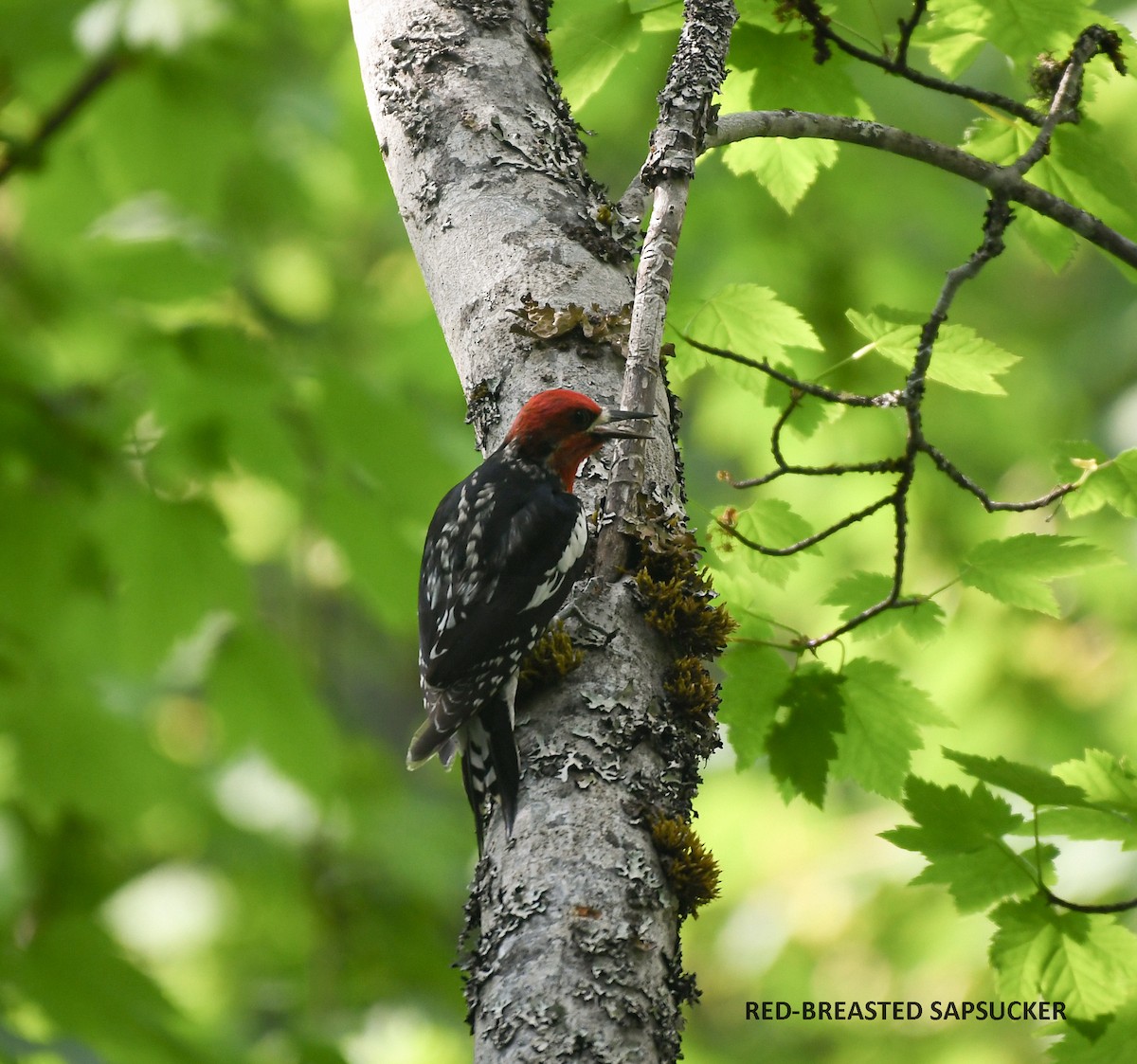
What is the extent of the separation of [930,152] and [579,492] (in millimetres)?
953

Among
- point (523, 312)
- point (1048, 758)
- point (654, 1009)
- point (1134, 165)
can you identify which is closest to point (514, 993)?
point (654, 1009)

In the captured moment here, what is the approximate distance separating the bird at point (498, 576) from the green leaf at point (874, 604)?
525 mm

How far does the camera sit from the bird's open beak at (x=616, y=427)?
6.70 ft

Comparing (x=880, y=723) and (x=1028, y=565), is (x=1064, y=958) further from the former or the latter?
(x=1028, y=565)

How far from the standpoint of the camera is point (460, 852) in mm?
5730

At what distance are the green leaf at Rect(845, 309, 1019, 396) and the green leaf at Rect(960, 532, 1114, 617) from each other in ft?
0.95

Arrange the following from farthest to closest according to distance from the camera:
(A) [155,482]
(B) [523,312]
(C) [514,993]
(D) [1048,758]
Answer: (D) [1048,758] < (A) [155,482] < (B) [523,312] < (C) [514,993]

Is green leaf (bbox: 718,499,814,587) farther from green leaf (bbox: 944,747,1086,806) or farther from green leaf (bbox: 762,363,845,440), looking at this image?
green leaf (bbox: 944,747,1086,806)

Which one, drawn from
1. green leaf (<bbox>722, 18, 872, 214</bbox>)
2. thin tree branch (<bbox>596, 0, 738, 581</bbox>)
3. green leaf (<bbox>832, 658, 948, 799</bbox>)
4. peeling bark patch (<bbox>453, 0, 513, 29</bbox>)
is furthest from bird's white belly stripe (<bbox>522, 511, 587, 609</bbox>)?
peeling bark patch (<bbox>453, 0, 513, 29</bbox>)

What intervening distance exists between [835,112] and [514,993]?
6.38 feet

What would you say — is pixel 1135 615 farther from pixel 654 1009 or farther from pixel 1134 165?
pixel 654 1009

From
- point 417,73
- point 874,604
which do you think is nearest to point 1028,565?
point 874,604

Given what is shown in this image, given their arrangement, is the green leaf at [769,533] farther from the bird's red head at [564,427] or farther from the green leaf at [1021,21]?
the green leaf at [1021,21]

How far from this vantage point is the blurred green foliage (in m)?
2.15
